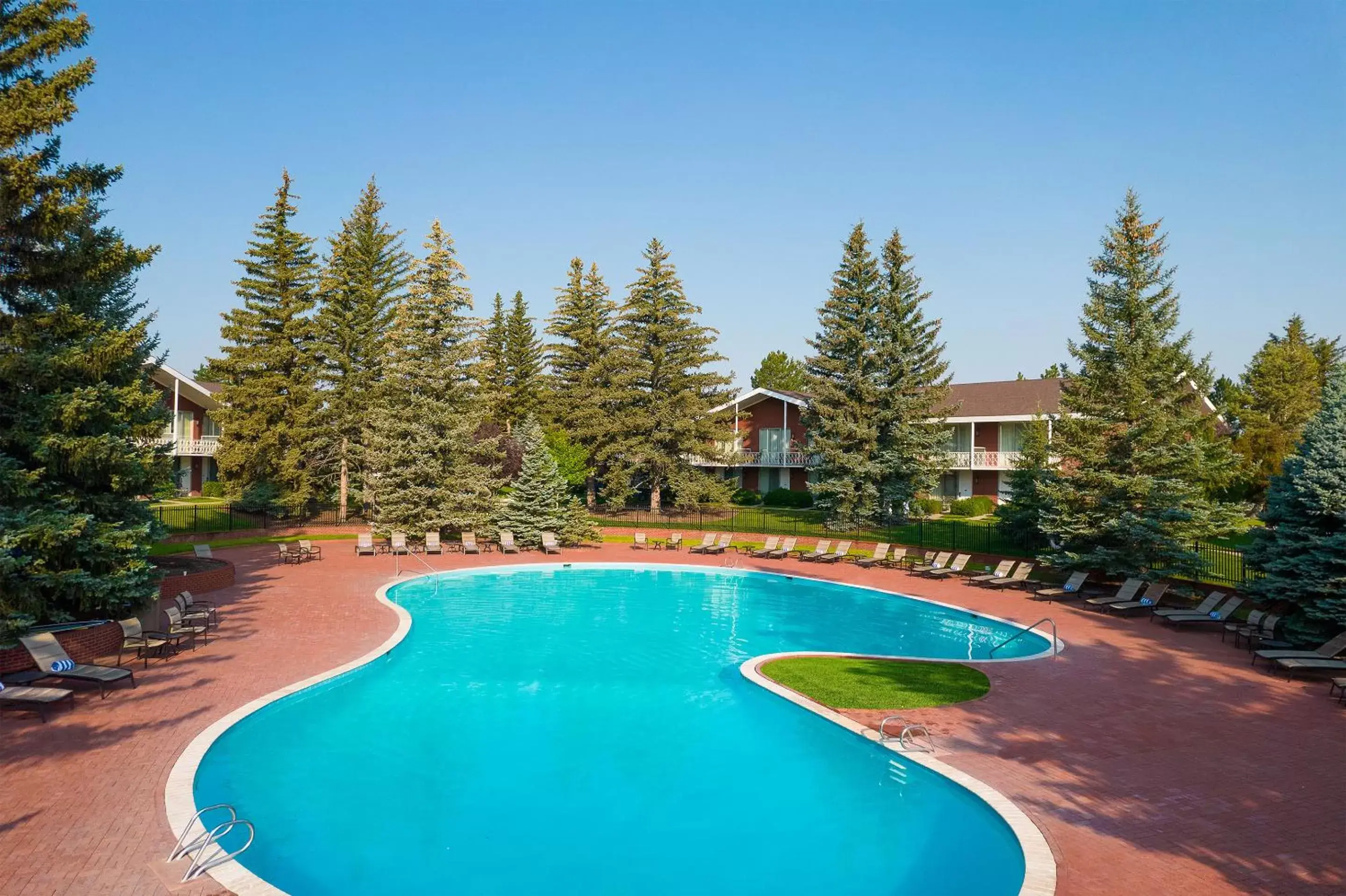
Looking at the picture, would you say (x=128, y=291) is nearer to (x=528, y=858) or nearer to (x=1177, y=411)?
(x=528, y=858)

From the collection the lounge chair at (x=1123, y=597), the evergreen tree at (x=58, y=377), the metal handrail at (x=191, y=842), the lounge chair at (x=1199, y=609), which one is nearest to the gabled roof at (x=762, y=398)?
the lounge chair at (x=1123, y=597)

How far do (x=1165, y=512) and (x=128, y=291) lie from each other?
28.1 meters

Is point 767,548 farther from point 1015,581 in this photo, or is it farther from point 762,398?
point 762,398

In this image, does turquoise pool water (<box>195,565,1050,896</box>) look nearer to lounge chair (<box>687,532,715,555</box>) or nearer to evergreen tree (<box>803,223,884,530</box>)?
lounge chair (<box>687,532,715,555</box>)

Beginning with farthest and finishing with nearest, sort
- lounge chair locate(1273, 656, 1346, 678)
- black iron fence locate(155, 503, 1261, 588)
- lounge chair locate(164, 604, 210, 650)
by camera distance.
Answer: black iron fence locate(155, 503, 1261, 588), lounge chair locate(164, 604, 210, 650), lounge chair locate(1273, 656, 1346, 678)

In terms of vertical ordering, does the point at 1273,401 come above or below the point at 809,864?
above

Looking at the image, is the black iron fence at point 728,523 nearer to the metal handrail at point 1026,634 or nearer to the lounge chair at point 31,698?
the metal handrail at point 1026,634

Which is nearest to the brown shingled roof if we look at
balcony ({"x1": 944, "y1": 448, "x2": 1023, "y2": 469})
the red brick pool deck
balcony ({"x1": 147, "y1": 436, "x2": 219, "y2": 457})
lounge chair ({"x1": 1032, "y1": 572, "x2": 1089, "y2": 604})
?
balcony ({"x1": 944, "y1": 448, "x2": 1023, "y2": 469})

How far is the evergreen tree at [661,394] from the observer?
130 feet

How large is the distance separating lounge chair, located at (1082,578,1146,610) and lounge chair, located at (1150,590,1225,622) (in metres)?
0.82

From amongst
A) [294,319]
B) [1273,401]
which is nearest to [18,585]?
[294,319]

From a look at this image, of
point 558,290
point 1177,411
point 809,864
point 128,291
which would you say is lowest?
point 809,864

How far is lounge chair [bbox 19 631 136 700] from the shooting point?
38.0 ft

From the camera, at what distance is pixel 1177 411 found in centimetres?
2369
